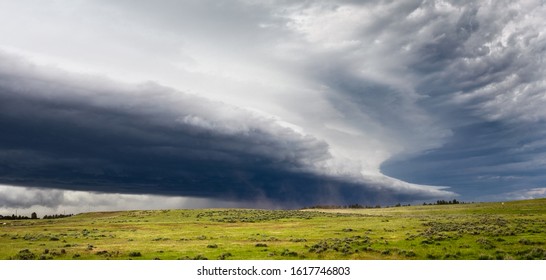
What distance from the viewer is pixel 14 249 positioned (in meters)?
47.1

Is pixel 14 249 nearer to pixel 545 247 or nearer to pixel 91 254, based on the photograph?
pixel 91 254

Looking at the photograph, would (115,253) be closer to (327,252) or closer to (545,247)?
(327,252)
